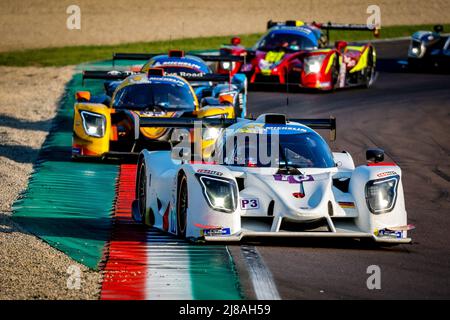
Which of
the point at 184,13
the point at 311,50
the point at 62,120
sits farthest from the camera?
the point at 184,13

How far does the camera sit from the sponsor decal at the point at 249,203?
11664mm

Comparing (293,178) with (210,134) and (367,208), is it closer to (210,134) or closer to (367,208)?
(367,208)

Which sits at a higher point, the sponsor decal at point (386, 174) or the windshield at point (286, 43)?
the windshield at point (286, 43)

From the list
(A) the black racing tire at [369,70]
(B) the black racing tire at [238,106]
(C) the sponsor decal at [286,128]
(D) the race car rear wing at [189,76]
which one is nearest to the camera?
(C) the sponsor decal at [286,128]

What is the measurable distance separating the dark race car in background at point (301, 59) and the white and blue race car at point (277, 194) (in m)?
13.0

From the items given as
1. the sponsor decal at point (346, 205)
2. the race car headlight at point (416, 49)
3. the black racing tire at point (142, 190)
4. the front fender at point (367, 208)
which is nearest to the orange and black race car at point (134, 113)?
the black racing tire at point (142, 190)

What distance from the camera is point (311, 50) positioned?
2656cm

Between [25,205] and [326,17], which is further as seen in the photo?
[326,17]

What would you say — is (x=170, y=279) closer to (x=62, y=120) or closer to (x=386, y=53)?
(x=62, y=120)

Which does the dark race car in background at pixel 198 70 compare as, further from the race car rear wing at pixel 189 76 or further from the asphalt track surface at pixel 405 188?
the asphalt track surface at pixel 405 188

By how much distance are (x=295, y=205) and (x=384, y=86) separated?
17385 mm

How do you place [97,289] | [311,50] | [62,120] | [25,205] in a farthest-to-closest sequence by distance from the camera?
1. [311,50]
2. [62,120]
3. [25,205]
4. [97,289]

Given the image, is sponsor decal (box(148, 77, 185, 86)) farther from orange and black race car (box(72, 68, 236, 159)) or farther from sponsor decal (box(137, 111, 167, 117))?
sponsor decal (box(137, 111, 167, 117))
